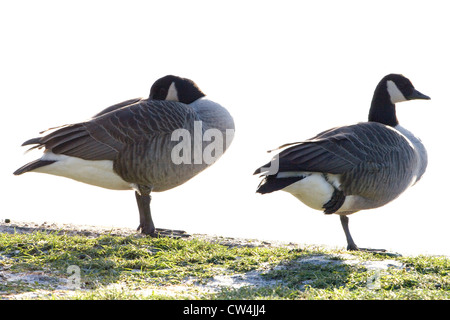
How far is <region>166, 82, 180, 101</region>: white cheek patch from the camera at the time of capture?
31.4 ft

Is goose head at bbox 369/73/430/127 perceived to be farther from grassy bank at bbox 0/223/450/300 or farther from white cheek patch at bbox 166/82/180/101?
white cheek patch at bbox 166/82/180/101

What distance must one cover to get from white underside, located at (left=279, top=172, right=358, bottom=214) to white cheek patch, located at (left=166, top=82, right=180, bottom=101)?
2.64 m

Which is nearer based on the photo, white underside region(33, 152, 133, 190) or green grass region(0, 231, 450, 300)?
green grass region(0, 231, 450, 300)

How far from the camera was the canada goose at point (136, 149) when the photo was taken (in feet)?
27.7

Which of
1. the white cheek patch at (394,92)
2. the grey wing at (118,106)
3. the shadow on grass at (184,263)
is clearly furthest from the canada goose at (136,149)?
the white cheek patch at (394,92)

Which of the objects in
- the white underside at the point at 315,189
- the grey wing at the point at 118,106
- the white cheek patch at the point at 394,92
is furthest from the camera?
the white cheek patch at the point at 394,92

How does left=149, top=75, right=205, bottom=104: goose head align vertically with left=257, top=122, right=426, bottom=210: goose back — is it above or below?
above

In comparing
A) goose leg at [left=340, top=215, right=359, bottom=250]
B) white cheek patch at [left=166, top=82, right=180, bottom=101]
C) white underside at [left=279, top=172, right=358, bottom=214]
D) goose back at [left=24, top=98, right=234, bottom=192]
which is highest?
white cheek patch at [left=166, top=82, right=180, bottom=101]

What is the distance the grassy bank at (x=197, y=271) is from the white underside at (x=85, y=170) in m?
0.90

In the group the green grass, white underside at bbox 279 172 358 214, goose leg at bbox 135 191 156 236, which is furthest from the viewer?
goose leg at bbox 135 191 156 236

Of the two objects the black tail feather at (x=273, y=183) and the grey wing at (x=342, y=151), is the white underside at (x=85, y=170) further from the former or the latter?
the grey wing at (x=342, y=151)

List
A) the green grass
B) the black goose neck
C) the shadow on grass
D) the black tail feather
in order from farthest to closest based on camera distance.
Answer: the black goose neck, the black tail feather, the shadow on grass, the green grass

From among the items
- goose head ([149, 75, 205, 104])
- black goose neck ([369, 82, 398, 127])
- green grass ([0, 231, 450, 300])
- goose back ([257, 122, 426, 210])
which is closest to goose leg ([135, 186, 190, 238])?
green grass ([0, 231, 450, 300])
